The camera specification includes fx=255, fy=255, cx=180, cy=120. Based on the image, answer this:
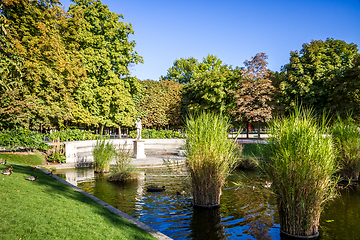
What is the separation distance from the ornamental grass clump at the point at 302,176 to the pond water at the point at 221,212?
0.57 m

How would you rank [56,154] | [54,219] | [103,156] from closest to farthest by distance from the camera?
1. [54,219]
2. [103,156]
3. [56,154]

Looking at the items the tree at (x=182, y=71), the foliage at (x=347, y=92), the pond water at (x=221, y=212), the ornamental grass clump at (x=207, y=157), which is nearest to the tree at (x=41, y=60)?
the pond water at (x=221, y=212)

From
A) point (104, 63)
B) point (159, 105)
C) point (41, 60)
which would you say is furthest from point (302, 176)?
point (159, 105)

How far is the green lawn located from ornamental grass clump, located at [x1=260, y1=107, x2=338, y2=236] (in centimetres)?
269

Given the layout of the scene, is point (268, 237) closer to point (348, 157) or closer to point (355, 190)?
point (355, 190)

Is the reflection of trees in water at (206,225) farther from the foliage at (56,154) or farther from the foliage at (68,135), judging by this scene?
the foliage at (68,135)

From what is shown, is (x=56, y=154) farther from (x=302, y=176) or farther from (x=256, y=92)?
(x=256, y=92)

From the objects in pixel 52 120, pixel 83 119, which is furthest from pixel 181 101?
pixel 52 120

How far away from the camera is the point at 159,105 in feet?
132

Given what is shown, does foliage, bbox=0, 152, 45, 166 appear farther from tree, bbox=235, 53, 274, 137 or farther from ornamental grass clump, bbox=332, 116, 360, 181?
tree, bbox=235, 53, 274, 137

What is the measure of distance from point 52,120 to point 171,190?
1433cm

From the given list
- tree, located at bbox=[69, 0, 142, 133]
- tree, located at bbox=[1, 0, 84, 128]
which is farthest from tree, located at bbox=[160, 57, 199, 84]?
tree, located at bbox=[1, 0, 84, 128]

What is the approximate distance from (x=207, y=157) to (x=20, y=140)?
12.1 m

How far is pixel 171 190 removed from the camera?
922 centimetres
